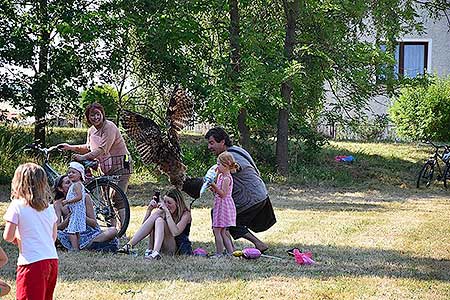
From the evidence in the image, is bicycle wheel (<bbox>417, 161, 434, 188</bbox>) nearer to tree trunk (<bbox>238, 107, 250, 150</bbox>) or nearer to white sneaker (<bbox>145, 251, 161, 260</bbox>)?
tree trunk (<bbox>238, 107, 250, 150</bbox>)

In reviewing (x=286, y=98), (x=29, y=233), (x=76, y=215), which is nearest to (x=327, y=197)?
(x=286, y=98)

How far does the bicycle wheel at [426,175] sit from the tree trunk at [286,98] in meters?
2.99

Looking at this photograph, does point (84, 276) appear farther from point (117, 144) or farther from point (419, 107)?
point (419, 107)

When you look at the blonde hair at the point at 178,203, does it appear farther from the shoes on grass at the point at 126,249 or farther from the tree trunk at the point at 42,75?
the tree trunk at the point at 42,75

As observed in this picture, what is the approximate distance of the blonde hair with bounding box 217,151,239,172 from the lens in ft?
26.2

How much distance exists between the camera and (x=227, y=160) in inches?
315

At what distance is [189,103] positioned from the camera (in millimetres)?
8648

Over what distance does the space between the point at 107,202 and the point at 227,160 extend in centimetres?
169

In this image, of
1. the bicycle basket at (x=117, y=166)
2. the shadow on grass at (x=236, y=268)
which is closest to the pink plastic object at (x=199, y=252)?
the shadow on grass at (x=236, y=268)

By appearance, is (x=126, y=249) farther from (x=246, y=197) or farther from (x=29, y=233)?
(x=29, y=233)

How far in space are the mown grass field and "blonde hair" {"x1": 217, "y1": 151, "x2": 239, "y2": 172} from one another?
963mm

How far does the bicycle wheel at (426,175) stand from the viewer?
17.4 metres

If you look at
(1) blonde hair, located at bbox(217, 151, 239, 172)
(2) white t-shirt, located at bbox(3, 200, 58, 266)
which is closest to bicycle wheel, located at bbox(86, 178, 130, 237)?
(1) blonde hair, located at bbox(217, 151, 239, 172)

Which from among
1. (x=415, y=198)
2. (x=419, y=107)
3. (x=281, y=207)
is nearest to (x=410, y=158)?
(x=419, y=107)
